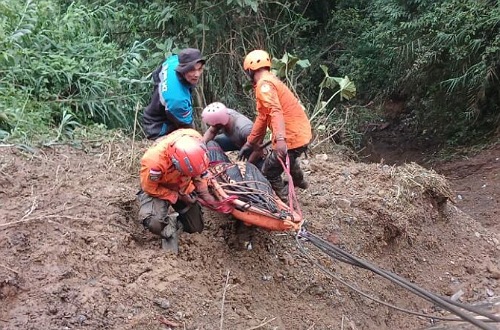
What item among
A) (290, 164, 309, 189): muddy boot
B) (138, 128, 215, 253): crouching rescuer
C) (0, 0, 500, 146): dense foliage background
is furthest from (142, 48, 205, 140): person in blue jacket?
(0, 0, 500, 146): dense foliage background

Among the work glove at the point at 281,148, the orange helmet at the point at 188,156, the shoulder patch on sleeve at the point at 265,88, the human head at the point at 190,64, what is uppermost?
the human head at the point at 190,64

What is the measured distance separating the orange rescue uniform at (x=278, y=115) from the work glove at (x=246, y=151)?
71mm

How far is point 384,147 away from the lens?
533 inches

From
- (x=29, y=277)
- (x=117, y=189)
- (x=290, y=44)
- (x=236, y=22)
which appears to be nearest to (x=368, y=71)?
(x=290, y=44)

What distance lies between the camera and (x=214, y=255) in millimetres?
5434

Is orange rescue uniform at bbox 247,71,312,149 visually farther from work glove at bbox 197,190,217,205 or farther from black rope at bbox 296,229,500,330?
black rope at bbox 296,229,500,330

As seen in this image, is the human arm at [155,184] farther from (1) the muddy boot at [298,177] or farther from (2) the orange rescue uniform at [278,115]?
(1) the muddy boot at [298,177]

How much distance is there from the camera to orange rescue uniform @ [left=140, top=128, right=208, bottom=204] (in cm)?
493

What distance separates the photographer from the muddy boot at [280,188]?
240 inches

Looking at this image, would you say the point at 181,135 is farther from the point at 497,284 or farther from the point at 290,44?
the point at 290,44

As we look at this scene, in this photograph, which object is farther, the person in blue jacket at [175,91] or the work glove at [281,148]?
the person in blue jacket at [175,91]

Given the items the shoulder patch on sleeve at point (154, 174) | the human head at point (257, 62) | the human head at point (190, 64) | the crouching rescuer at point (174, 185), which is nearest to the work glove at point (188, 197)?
the crouching rescuer at point (174, 185)

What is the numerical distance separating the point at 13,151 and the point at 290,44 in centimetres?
622

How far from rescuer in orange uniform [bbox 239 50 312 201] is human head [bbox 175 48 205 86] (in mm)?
398
